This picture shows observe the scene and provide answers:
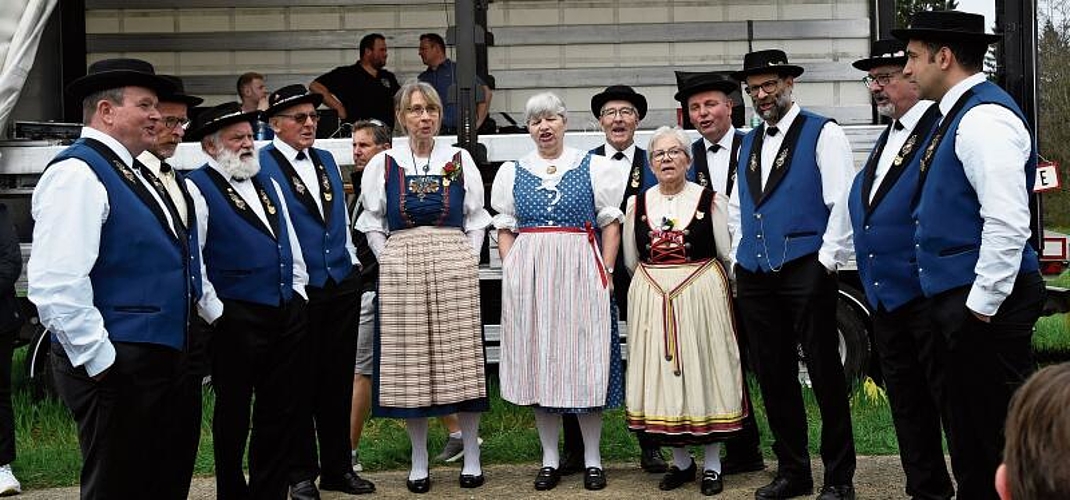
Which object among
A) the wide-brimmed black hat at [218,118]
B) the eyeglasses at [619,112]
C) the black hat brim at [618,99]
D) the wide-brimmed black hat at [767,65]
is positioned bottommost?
the wide-brimmed black hat at [218,118]

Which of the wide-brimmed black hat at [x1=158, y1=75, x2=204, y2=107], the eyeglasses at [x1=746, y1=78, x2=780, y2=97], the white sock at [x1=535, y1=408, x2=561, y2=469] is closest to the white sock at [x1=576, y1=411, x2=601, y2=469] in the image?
the white sock at [x1=535, y1=408, x2=561, y2=469]

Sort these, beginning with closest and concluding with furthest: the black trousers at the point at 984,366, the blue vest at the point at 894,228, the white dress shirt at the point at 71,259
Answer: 1. the white dress shirt at the point at 71,259
2. the black trousers at the point at 984,366
3. the blue vest at the point at 894,228

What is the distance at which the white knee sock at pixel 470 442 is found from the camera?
19.4ft

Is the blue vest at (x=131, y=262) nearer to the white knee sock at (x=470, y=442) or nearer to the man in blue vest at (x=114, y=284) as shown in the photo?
the man in blue vest at (x=114, y=284)

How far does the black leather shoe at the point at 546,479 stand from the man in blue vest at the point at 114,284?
2033 mm

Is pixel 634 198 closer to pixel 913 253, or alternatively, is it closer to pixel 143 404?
pixel 913 253

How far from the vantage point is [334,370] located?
5832mm

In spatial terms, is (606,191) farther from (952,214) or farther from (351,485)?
(952,214)

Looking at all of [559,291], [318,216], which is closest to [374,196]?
[318,216]

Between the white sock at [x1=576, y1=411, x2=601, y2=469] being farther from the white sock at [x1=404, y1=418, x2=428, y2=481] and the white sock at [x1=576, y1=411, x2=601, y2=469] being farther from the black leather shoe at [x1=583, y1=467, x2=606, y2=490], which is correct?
the white sock at [x1=404, y1=418, x2=428, y2=481]

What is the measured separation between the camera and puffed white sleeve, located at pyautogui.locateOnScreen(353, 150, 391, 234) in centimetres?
586

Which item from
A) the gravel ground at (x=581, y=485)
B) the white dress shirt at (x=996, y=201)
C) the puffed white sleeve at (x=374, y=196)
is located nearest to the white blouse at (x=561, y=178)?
the puffed white sleeve at (x=374, y=196)

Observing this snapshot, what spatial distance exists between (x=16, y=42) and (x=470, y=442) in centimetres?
344

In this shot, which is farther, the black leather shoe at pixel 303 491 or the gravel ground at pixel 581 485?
the gravel ground at pixel 581 485
